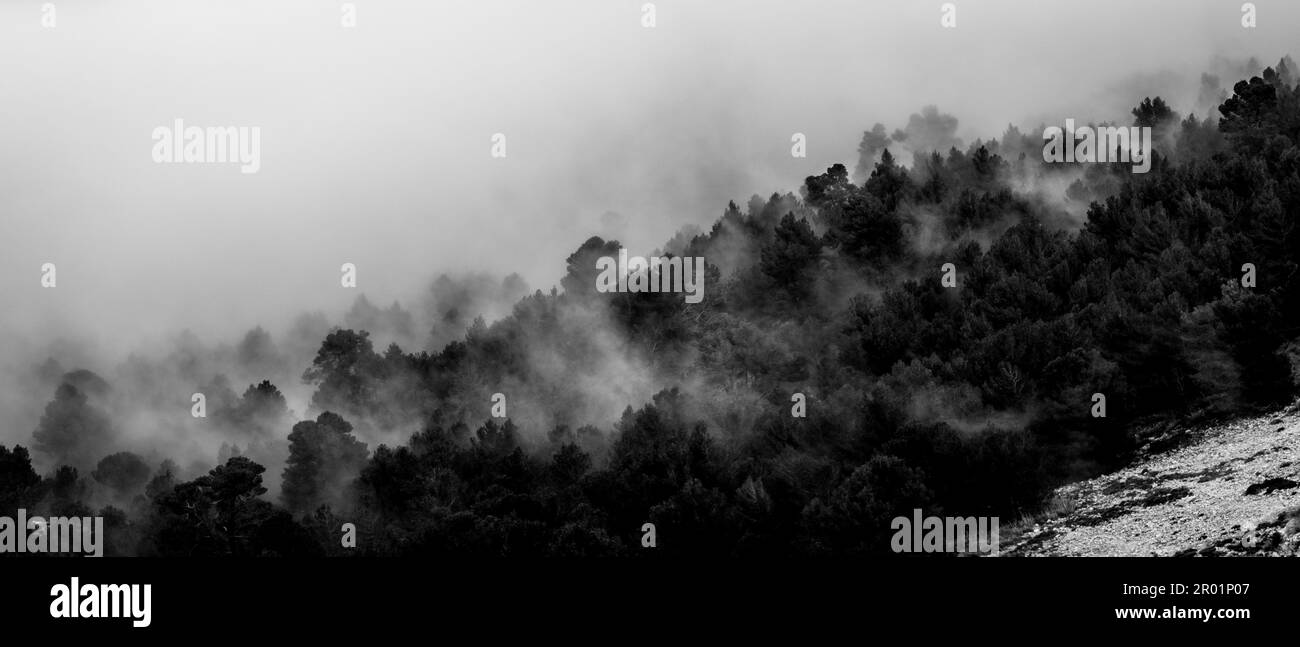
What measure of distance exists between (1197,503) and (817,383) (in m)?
15.3

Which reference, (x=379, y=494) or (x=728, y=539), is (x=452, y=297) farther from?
(x=728, y=539)

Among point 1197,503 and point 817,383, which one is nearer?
point 1197,503

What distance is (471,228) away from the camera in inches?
3733

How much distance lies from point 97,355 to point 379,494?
59.4m

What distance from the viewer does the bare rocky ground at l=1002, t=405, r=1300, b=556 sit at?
20.5 m

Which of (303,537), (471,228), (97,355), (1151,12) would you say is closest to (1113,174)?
(303,537)

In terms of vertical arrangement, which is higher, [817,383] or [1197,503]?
[817,383]

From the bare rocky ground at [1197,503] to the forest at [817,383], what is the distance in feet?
2.94

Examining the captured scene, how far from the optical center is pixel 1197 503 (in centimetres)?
2295

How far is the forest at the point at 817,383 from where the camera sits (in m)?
28.2

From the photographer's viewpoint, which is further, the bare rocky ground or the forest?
the forest

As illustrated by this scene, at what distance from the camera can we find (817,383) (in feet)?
123

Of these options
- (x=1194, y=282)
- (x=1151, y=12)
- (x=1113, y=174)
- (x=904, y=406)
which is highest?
(x=1151, y=12)

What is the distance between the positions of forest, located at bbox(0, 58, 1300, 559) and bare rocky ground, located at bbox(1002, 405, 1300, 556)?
0.90 meters
